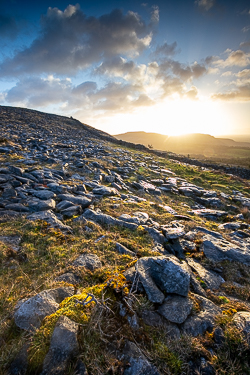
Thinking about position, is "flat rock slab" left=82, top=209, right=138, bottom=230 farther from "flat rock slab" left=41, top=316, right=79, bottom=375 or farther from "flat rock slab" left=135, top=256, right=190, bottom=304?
"flat rock slab" left=41, top=316, right=79, bottom=375

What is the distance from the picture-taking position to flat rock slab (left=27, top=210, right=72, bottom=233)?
6095mm

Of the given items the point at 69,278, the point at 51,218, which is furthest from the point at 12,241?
the point at 69,278

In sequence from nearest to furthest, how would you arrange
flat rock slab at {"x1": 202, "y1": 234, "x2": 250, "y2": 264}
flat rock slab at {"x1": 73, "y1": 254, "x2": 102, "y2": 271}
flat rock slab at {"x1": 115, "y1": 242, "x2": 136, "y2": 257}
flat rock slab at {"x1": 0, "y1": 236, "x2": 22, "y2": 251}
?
1. flat rock slab at {"x1": 73, "y1": 254, "x2": 102, "y2": 271}
2. flat rock slab at {"x1": 0, "y1": 236, "x2": 22, "y2": 251}
3. flat rock slab at {"x1": 115, "y1": 242, "x2": 136, "y2": 257}
4. flat rock slab at {"x1": 202, "y1": 234, "x2": 250, "y2": 264}

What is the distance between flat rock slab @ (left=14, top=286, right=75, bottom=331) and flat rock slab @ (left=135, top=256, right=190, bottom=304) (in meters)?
1.83

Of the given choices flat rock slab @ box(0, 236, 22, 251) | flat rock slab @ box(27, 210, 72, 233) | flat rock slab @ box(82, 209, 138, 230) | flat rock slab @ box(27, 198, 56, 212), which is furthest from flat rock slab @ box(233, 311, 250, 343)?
flat rock slab @ box(27, 198, 56, 212)

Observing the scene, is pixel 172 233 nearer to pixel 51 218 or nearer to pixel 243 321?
pixel 243 321

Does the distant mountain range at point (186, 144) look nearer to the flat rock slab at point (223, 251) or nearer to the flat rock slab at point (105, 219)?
the flat rock slab at point (105, 219)

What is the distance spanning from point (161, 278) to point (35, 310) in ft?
8.54

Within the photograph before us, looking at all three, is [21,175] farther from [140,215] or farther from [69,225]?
[140,215]

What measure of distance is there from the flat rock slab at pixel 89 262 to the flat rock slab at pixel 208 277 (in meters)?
2.95

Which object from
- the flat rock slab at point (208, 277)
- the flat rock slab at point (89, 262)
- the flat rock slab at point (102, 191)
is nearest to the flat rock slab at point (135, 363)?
the flat rock slab at point (89, 262)

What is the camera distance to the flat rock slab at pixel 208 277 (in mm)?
4549

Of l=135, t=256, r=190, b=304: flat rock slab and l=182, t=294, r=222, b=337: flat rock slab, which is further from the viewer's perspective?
l=135, t=256, r=190, b=304: flat rock slab

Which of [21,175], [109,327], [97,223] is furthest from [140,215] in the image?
[21,175]
